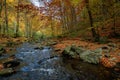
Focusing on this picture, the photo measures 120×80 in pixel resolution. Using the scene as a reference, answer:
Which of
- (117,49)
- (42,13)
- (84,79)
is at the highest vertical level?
(42,13)

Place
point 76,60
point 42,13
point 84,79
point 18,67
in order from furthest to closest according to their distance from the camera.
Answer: point 42,13, point 76,60, point 18,67, point 84,79

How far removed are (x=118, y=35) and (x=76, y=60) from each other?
27.7 ft

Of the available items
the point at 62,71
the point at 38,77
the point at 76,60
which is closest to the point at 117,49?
the point at 76,60

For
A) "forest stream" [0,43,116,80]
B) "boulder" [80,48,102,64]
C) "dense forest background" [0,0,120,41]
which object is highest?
"dense forest background" [0,0,120,41]

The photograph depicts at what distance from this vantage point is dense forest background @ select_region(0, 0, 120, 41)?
18.0 m

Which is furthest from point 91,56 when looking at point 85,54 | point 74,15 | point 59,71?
point 74,15

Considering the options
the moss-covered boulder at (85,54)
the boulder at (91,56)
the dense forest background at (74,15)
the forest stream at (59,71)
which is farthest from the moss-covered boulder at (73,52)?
the dense forest background at (74,15)

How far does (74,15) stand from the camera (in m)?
34.9

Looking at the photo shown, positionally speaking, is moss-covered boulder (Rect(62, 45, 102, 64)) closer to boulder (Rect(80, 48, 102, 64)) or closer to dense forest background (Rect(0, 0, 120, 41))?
boulder (Rect(80, 48, 102, 64))

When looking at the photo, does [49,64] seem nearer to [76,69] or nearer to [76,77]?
[76,69]

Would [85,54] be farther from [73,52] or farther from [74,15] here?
[74,15]

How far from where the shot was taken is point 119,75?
923 centimetres

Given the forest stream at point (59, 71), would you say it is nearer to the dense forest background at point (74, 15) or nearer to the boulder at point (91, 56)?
the boulder at point (91, 56)

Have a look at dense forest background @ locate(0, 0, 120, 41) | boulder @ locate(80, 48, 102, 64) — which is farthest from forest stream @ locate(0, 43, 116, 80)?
dense forest background @ locate(0, 0, 120, 41)
